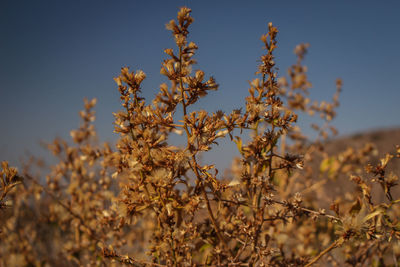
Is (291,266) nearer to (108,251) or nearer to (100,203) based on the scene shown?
(108,251)

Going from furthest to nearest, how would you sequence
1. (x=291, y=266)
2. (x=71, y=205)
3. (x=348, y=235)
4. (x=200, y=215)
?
(x=71, y=205), (x=200, y=215), (x=291, y=266), (x=348, y=235)

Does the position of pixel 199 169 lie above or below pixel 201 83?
below

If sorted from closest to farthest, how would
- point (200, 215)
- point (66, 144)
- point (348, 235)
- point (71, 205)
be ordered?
point (348, 235) < point (200, 215) < point (71, 205) < point (66, 144)

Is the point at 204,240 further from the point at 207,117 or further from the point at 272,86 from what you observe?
the point at 272,86

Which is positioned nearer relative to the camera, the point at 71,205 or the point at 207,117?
the point at 207,117

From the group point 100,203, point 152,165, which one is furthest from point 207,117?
point 100,203

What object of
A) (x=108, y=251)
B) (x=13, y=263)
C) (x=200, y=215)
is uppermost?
(x=200, y=215)

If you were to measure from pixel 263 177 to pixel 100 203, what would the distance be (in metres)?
1.33

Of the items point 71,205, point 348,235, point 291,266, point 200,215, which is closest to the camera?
point 348,235

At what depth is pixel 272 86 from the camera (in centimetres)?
87

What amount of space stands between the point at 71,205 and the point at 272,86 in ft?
5.28

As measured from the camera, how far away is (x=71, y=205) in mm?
1766

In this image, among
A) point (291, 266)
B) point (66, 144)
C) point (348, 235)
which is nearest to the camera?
point (348, 235)

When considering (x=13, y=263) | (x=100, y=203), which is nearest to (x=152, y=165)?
(x=100, y=203)
